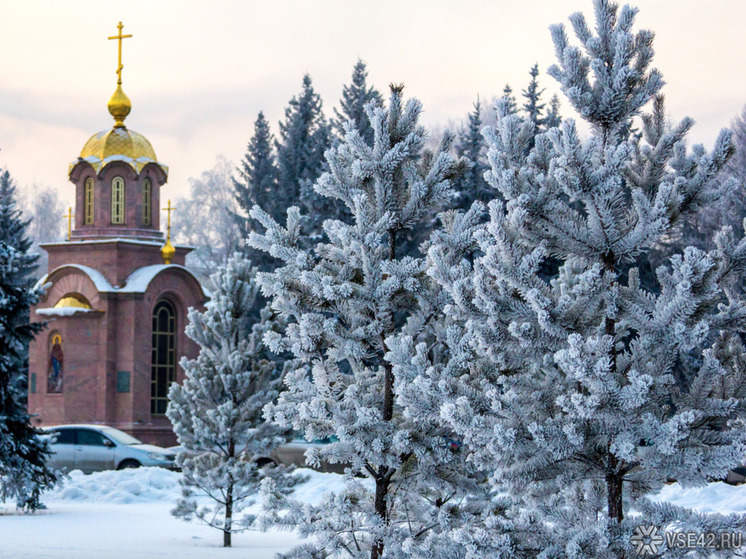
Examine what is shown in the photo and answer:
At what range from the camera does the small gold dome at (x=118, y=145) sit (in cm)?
3228

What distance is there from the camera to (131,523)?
53.1 feet

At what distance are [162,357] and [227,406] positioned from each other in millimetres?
18235

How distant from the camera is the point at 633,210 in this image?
262 inches

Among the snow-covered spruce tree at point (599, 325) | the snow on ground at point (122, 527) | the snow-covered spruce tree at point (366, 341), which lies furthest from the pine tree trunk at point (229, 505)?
the snow-covered spruce tree at point (599, 325)

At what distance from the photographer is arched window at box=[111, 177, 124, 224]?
32.1 meters

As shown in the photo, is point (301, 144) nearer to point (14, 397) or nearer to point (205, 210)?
point (14, 397)

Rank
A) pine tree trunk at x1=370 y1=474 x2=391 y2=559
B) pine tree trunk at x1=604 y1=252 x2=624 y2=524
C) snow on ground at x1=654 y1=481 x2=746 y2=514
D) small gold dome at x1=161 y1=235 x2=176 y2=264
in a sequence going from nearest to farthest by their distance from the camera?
pine tree trunk at x1=604 y1=252 x2=624 y2=524
pine tree trunk at x1=370 y1=474 x2=391 y2=559
snow on ground at x1=654 y1=481 x2=746 y2=514
small gold dome at x1=161 y1=235 x2=176 y2=264

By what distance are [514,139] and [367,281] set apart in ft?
6.54

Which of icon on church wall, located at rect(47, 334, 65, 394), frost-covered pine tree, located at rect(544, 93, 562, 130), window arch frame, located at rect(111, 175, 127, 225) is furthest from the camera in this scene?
frost-covered pine tree, located at rect(544, 93, 562, 130)

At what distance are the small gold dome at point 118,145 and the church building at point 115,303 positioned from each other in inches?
1.3

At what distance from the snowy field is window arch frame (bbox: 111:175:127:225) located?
12.3 metres

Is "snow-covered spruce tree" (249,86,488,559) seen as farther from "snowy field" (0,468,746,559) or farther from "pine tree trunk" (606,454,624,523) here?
"snowy field" (0,468,746,559)

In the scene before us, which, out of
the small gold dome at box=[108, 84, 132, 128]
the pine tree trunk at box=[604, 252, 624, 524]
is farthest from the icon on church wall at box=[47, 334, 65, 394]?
the pine tree trunk at box=[604, 252, 624, 524]

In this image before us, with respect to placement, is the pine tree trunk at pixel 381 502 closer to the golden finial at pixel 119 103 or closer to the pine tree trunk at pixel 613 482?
the pine tree trunk at pixel 613 482
